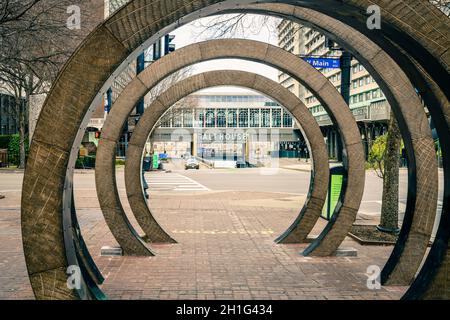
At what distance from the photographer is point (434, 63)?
3910 mm

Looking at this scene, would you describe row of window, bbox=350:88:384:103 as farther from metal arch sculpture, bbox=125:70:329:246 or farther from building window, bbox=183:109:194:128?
metal arch sculpture, bbox=125:70:329:246

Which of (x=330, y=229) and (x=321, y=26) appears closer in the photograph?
(x=321, y=26)

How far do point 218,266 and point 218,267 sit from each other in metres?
0.07

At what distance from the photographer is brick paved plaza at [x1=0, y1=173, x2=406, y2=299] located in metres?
6.17

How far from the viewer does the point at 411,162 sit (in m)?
6.18

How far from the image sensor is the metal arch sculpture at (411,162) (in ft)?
20.1

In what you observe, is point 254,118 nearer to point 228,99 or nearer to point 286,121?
point 286,121

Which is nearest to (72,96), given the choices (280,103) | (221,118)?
(280,103)

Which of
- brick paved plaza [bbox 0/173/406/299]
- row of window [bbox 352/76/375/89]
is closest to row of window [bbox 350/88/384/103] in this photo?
row of window [bbox 352/76/375/89]
